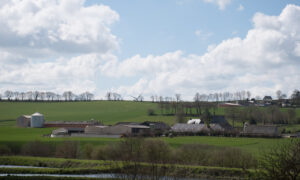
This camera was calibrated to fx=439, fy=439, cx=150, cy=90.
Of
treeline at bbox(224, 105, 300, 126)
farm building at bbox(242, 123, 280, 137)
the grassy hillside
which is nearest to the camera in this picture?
farm building at bbox(242, 123, 280, 137)

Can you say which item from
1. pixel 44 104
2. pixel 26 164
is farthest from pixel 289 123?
pixel 44 104

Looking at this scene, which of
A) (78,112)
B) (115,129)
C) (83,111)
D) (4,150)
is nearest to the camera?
(4,150)

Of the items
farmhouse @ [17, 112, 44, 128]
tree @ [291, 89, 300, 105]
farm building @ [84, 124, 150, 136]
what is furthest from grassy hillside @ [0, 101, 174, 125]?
tree @ [291, 89, 300, 105]

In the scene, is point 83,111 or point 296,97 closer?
point 83,111

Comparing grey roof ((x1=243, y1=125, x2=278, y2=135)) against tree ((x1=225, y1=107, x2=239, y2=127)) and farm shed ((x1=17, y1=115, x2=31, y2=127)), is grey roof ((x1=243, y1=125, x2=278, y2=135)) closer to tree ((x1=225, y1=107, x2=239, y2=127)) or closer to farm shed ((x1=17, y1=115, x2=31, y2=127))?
tree ((x1=225, y1=107, x2=239, y2=127))

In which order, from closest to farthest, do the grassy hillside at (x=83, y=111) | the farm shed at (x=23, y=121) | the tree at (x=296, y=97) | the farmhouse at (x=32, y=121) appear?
the farmhouse at (x=32, y=121) < the farm shed at (x=23, y=121) < the grassy hillside at (x=83, y=111) < the tree at (x=296, y=97)

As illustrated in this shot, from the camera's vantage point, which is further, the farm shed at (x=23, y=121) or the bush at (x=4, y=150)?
the farm shed at (x=23, y=121)

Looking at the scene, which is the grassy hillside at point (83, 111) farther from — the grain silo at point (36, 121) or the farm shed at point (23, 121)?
the grain silo at point (36, 121)

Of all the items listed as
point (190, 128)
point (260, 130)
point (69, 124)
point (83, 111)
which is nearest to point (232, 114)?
point (190, 128)

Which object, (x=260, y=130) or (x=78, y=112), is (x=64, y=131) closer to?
(x=260, y=130)

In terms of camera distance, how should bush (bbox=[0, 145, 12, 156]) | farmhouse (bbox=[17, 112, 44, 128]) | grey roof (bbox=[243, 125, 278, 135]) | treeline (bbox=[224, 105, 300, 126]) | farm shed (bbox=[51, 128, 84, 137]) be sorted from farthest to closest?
farmhouse (bbox=[17, 112, 44, 128]) → treeline (bbox=[224, 105, 300, 126]) → farm shed (bbox=[51, 128, 84, 137]) → grey roof (bbox=[243, 125, 278, 135]) → bush (bbox=[0, 145, 12, 156])

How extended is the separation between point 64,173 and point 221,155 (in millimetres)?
17150

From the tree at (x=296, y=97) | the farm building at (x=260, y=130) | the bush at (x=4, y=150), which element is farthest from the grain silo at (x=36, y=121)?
the tree at (x=296, y=97)

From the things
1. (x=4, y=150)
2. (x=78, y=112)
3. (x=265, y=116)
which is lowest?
(x=4, y=150)
